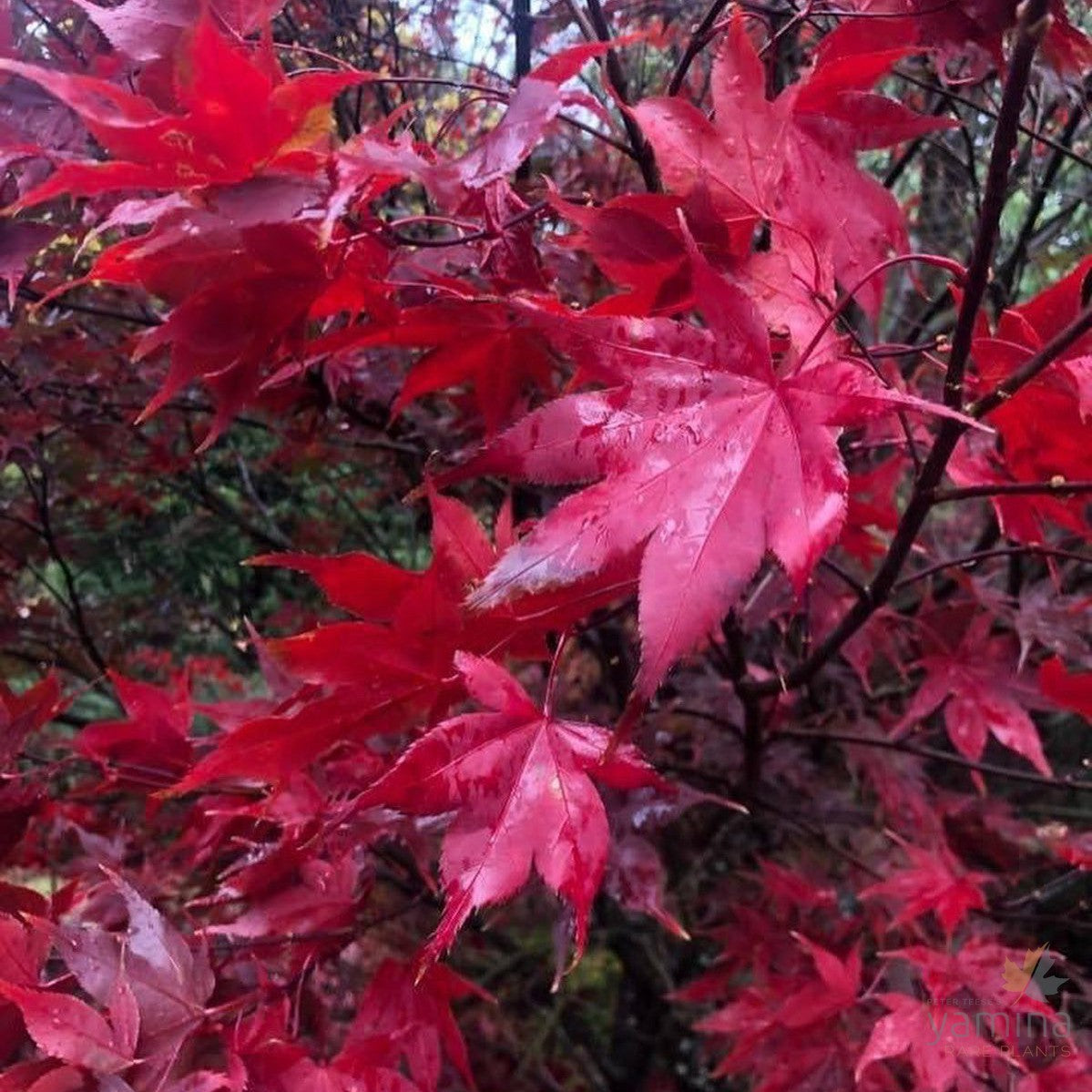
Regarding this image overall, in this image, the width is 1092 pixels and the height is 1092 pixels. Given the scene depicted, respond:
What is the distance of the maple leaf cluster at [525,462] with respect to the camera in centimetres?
57

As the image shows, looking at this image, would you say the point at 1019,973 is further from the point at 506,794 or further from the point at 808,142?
the point at 808,142

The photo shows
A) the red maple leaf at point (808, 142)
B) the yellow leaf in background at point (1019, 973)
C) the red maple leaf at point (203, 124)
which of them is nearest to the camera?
the red maple leaf at point (203, 124)

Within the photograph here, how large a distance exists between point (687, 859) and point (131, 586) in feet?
5.39

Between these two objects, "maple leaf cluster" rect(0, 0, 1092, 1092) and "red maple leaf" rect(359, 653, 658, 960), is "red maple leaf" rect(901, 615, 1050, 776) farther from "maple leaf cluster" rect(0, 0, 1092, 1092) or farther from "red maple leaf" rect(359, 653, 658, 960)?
"red maple leaf" rect(359, 653, 658, 960)

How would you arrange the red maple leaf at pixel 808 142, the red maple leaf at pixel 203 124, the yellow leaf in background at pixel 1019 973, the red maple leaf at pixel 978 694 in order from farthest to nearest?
the red maple leaf at pixel 978 694 < the yellow leaf in background at pixel 1019 973 < the red maple leaf at pixel 808 142 < the red maple leaf at pixel 203 124

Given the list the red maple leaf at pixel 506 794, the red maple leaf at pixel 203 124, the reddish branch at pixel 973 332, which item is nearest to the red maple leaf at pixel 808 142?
the reddish branch at pixel 973 332

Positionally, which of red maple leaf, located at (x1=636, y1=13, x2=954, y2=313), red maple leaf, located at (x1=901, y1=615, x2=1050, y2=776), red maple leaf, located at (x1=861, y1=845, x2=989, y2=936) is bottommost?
red maple leaf, located at (x1=861, y1=845, x2=989, y2=936)

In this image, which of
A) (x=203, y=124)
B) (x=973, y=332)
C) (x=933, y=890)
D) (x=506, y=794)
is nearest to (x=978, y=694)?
(x=933, y=890)

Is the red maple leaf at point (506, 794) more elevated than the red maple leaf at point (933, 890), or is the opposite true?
the red maple leaf at point (506, 794)

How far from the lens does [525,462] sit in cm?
59

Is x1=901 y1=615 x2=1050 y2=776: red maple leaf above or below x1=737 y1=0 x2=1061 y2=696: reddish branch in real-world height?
below

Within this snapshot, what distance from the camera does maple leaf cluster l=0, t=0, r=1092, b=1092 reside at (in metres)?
0.57

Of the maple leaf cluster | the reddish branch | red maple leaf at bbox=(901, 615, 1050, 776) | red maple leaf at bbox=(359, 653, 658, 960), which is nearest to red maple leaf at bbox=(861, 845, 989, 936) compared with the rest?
the maple leaf cluster

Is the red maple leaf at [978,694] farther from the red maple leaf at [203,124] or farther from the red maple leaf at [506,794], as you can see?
the red maple leaf at [203,124]
